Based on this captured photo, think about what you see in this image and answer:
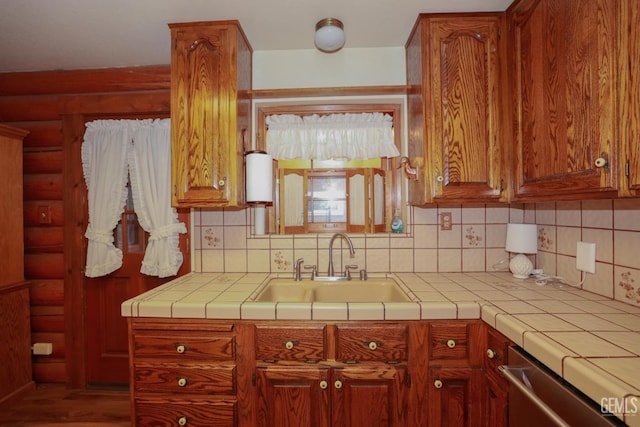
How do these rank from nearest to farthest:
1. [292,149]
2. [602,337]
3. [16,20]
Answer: [602,337], [16,20], [292,149]

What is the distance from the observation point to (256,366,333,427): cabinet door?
4.19ft

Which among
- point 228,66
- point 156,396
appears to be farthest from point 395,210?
point 156,396

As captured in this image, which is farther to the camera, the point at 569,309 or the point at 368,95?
the point at 368,95

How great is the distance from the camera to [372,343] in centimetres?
129

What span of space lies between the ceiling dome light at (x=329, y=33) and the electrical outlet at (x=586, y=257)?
1.63m

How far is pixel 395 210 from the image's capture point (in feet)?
6.69

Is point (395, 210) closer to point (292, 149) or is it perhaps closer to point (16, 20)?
point (292, 149)

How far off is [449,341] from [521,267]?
76cm

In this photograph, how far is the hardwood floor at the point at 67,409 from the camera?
190 centimetres

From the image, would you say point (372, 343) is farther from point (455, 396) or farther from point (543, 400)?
point (543, 400)

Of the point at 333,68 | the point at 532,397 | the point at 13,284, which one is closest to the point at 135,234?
the point at 13,284

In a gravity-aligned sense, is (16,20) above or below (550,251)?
above

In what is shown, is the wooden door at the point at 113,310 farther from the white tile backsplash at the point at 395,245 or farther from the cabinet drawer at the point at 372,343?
the cabinet drawer at the point at 372,343

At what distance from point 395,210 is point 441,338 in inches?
36.9
